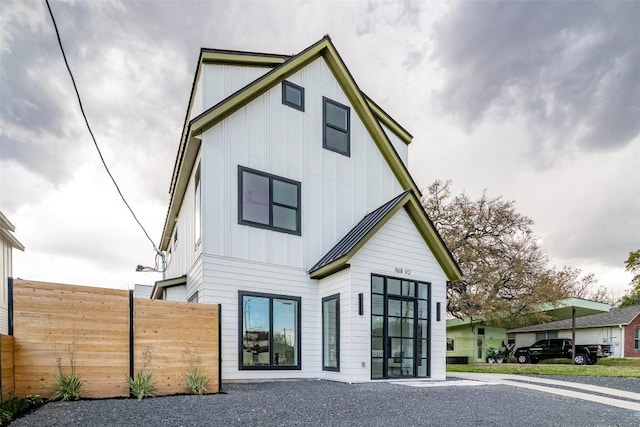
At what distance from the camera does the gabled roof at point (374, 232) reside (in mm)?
9766

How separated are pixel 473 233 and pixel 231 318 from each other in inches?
700

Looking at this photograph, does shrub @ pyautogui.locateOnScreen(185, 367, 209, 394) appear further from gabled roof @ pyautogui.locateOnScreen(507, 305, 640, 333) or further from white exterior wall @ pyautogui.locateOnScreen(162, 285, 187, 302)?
gabled roof @ pyautogui.locateOnScreen(507, 305, 640, 333)

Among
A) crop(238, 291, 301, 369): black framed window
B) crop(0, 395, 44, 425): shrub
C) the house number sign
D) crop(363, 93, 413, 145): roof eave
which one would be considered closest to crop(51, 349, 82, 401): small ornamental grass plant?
crop(0, 395, 44, 425): shrub

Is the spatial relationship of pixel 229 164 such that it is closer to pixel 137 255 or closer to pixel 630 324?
pixel 137 255

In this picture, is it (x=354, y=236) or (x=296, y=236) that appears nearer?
(x=354, y=236)

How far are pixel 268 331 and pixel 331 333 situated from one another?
1631 millimetres

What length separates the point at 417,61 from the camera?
569 inches

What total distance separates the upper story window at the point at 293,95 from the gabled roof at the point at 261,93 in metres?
0.25

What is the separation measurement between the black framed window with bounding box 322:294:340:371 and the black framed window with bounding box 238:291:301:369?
720 mm

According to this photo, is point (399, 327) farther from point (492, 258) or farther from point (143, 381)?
point (492, 258)

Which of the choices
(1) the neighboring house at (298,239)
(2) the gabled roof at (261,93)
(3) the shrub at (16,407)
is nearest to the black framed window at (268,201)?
(1) the neighboring house at (298,239)

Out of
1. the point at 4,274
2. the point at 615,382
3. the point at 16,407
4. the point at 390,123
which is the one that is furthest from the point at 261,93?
the point at 4,274

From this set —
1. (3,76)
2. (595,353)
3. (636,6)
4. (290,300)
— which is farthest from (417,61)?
(595,353)

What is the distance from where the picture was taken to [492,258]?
22.9 metres
